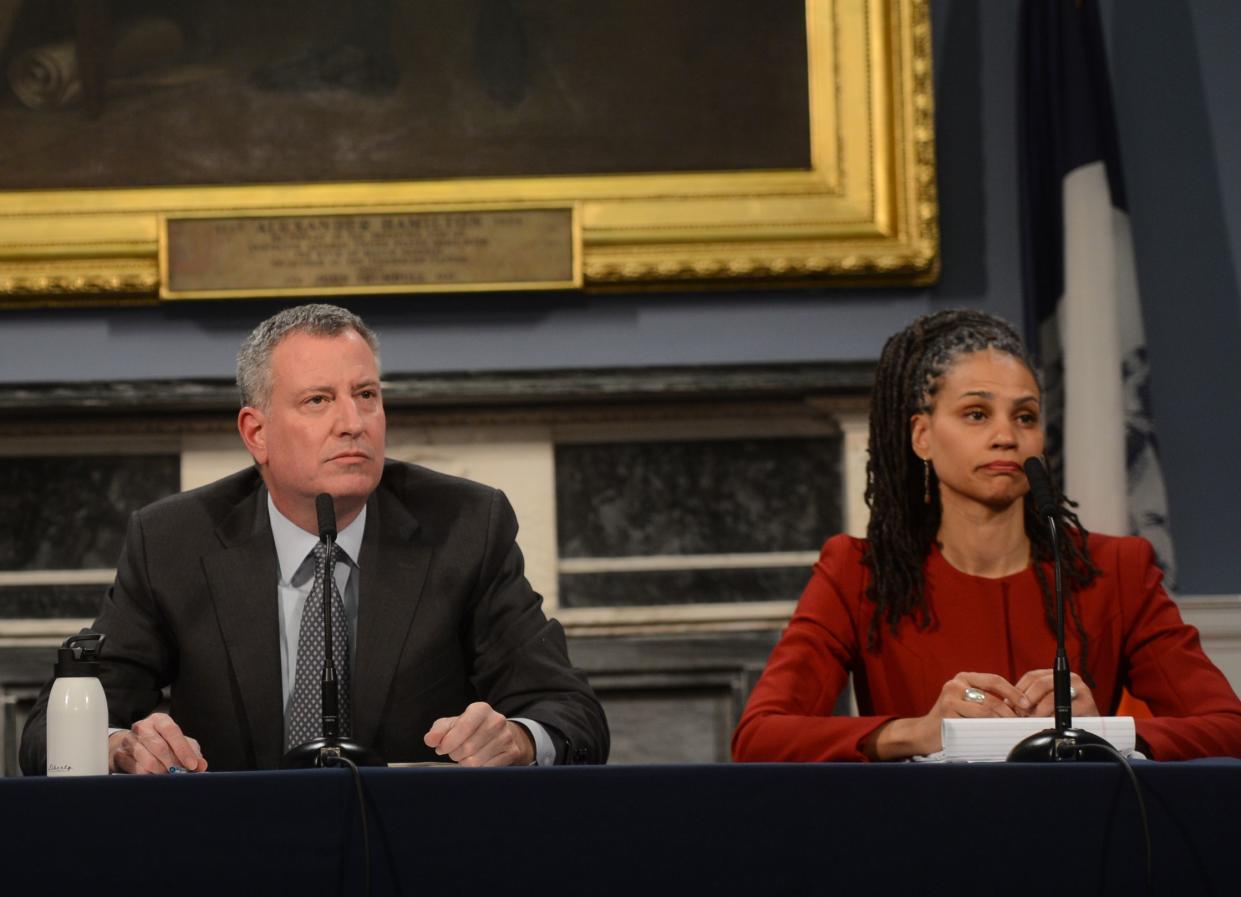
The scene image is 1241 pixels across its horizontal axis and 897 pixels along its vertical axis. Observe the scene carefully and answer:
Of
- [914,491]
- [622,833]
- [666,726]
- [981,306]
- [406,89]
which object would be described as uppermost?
[406,89]

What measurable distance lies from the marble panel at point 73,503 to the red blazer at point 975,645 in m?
2.34

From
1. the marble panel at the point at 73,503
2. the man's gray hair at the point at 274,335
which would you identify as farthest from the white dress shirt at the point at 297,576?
the marble panel at the point at 73,503

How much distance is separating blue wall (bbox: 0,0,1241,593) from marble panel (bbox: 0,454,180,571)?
0.82 ft

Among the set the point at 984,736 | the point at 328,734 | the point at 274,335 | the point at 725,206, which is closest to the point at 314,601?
the point at 274,335

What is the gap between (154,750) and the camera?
2.15 meters

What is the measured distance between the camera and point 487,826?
63.2 inches

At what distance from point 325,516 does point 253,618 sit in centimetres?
43

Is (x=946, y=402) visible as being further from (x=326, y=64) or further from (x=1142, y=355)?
(x=326, y=64)

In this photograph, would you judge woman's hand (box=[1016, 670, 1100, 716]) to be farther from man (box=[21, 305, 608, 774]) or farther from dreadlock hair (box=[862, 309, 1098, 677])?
man (box=[21, 305, 608, 774])

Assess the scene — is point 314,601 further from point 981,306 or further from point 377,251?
point 981,306

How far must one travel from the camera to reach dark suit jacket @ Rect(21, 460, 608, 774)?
2.54m

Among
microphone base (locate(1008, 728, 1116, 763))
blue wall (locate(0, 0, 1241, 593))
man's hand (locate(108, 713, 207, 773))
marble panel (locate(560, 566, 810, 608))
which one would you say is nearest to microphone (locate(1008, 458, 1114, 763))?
microphone base (locate(1008, 728, 1116, 763))

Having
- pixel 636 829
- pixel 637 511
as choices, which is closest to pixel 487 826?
pixel 636 829

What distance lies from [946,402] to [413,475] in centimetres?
94
